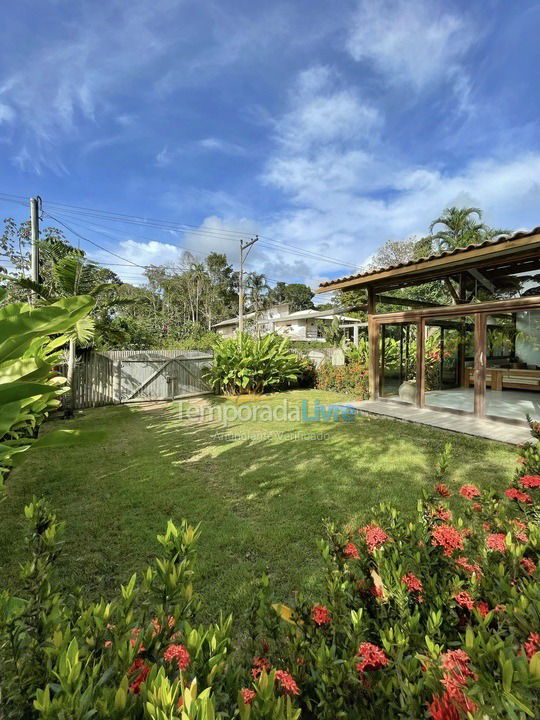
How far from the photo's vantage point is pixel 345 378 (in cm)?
1109

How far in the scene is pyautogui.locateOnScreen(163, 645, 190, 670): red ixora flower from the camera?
866 millimetres

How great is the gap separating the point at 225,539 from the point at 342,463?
2.33 m

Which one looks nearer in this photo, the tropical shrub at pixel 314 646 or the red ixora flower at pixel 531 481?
the tropical shrub at pixel 314 646

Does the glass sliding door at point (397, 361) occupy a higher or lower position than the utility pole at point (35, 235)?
lower

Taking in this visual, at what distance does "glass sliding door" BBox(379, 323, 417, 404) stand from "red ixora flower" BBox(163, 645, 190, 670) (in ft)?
28.1

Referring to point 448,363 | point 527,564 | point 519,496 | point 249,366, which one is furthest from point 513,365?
point 527,564

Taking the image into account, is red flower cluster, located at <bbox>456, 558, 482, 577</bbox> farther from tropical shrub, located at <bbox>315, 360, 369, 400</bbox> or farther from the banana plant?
tropical shrub, located at <bbox>315, 360, 369, 400</bbox>

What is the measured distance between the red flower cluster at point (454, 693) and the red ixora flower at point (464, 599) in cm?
29

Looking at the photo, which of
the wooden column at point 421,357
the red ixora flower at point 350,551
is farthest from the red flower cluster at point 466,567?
the wooden column at point 421,357

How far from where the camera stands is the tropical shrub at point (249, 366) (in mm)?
11102

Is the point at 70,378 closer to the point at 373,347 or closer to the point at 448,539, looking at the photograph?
the point at 373,347

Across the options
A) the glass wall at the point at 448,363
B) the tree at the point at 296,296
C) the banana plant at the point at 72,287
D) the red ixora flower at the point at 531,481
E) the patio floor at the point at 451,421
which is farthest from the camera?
the tree at the point at 296,296

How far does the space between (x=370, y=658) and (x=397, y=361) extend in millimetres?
9427

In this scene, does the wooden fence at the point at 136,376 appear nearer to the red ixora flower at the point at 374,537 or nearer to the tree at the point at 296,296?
the red ixora flower at the point at 374,537
